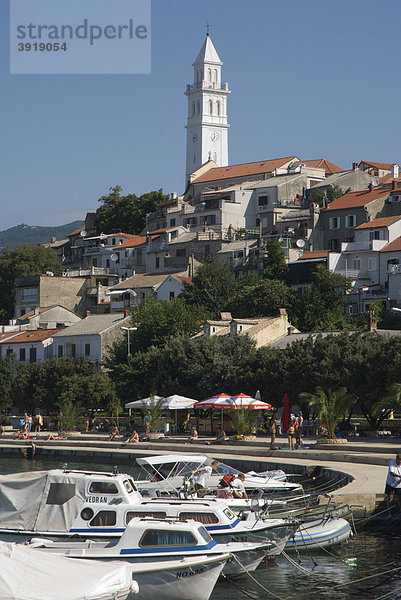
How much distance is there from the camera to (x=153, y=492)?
30344mm

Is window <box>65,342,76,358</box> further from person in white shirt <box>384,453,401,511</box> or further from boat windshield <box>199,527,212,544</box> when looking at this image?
boat windshield <box>199,527,212,544</box>

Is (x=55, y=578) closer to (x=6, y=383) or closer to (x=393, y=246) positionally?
(x=6, y=383)

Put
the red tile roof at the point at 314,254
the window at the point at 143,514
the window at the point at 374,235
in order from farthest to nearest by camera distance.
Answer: the red tile roof at the point at 314,254
the window at the point at 374,235
the window at the point at 143,514

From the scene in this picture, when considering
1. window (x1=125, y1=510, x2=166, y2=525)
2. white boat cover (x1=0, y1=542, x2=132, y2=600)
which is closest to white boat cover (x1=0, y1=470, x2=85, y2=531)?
window (x1=125, y1=510, x2=166, y2=525)

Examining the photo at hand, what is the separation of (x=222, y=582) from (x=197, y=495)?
530 centimetres

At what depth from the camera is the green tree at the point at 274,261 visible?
3757 inches

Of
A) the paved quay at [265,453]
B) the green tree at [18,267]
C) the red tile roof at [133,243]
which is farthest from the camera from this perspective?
the red tile roof at [133,243]

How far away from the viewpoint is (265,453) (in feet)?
138

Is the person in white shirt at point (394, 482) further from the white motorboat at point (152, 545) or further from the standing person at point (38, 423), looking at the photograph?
the standing person at point (38, 423)

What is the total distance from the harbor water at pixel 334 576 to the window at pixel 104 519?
129 inches

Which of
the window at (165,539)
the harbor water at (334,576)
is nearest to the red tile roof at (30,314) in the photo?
the harbor water at (334,576)

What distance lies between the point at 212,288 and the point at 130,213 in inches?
1909

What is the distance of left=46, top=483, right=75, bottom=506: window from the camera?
963 inches

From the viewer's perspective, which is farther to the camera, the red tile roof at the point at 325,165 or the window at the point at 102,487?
the red tile roof at the point at 325,165
